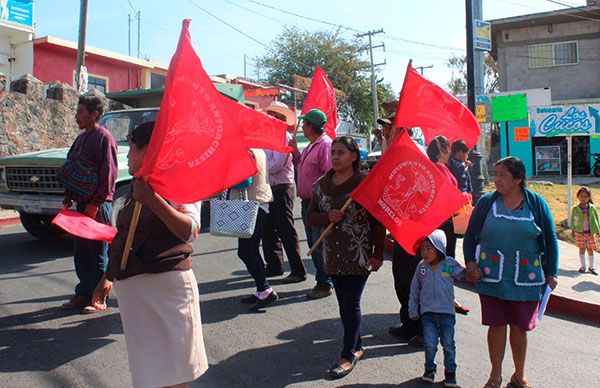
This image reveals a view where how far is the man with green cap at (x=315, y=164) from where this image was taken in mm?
5461

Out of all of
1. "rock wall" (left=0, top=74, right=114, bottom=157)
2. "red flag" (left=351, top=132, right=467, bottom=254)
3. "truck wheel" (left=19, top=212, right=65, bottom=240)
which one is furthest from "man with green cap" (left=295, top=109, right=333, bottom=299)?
"rock wall" (left=0, top=74, right=114, bottom=157)

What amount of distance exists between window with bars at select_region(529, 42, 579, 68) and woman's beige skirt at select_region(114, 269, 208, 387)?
1056 inches

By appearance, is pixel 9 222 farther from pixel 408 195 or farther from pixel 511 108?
pixel 511 108

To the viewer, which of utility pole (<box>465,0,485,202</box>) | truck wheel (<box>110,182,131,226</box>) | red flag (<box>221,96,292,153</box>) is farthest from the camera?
utility pole (<box>465,0,485,202</box>)

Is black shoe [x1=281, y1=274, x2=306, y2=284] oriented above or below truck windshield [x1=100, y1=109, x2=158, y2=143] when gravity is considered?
below

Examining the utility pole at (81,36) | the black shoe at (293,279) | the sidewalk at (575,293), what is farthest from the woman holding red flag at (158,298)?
the utility pole at (81,36)

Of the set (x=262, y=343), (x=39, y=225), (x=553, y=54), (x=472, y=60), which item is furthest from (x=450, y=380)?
(x=553, y=54)

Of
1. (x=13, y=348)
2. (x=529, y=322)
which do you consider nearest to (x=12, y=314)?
(x=13, y=348)

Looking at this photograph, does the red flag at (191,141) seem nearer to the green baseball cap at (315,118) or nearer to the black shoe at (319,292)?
the green baseball cap at (315,118)

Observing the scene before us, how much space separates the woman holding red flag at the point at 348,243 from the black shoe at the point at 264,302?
4.70 feet

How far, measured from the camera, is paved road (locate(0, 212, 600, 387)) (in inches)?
152

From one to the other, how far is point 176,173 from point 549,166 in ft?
81.7

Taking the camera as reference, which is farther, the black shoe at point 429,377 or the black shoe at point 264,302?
the black shoe at point 264,302

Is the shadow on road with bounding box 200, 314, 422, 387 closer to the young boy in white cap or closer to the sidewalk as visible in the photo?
the young boy in white cap
